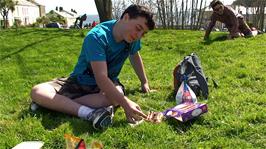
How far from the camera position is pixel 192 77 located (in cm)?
463

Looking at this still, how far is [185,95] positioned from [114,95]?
878 mm

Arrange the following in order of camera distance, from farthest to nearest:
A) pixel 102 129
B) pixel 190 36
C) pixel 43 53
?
pixel 190 36
pixel 43 53
pixel 102 129

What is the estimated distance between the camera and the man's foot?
141 inches

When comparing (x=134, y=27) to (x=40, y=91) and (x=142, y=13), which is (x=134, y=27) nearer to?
(x=142, y=13)

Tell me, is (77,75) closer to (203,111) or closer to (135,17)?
(135,17)

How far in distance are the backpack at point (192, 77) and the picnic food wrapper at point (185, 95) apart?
0.26m

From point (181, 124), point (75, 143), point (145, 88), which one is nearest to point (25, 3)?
point (145, 88)

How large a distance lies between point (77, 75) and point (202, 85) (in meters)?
1.33

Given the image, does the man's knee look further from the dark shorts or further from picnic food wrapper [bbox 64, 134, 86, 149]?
picnic food wrapper [bbox 64, 134, 86, 149]

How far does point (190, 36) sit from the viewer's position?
413 inches

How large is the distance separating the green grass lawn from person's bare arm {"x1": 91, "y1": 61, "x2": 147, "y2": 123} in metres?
0.12

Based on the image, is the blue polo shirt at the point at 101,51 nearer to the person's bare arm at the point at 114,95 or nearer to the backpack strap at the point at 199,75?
the person's bare arm at the point at 114,95

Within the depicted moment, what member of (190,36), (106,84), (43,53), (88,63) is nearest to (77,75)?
(88,63)

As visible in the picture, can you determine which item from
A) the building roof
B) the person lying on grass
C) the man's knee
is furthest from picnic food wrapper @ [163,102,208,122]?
the building roof
